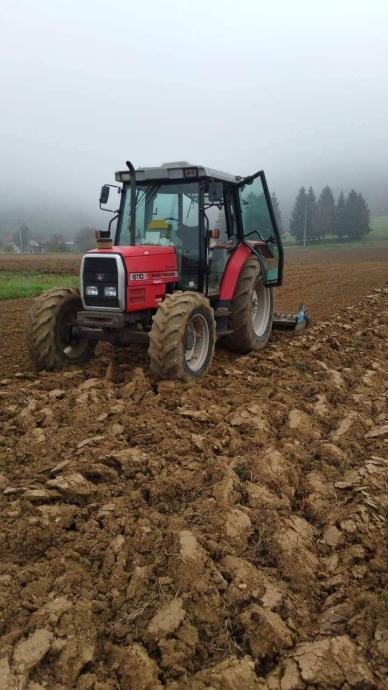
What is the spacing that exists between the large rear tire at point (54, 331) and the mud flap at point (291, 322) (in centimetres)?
356

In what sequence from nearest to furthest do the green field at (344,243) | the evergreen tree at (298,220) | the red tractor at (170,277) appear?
the red tractor at (170,277) → the green field at (344,243) → the evergreen tree at (298,220)

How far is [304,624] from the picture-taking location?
2844mm

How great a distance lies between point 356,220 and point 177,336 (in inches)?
3593

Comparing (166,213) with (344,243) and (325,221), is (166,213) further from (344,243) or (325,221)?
(325,221)

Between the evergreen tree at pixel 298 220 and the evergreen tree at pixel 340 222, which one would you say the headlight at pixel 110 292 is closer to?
the evergreen tree at pixel 340 222

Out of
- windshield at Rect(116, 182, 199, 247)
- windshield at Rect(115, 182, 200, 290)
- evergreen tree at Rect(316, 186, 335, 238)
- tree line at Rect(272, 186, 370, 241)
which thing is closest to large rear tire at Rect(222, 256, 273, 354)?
windshield at Rect(115, 182, 200, 290)

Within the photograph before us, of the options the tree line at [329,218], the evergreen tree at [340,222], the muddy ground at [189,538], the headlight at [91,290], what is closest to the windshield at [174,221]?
the headlight at [91,290]

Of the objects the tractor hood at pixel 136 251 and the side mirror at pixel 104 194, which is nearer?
the tractor hood at pixel 136 251

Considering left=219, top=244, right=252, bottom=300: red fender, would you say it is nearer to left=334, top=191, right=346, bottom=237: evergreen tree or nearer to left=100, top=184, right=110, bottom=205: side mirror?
left=100, top=184, right=110, bottom=205: side mirror

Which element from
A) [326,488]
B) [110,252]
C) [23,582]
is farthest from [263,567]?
[110,252]

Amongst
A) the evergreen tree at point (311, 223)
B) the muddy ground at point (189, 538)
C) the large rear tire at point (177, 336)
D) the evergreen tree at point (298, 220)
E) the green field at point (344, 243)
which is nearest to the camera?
the muddy ground at point (189, 538)

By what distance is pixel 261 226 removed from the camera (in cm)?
828

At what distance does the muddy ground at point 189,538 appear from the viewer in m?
2.56

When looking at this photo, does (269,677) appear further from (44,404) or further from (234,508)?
(44,404)
